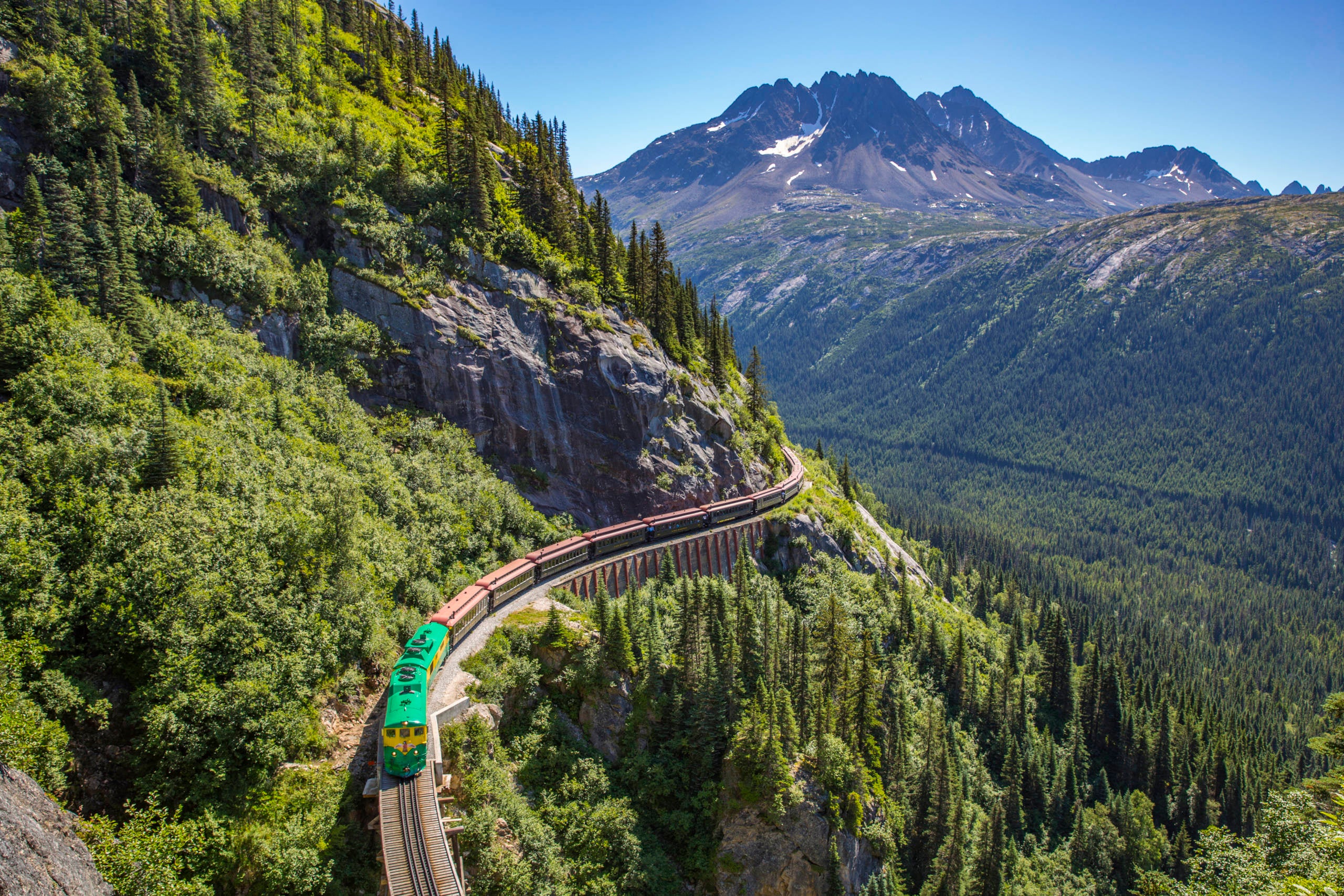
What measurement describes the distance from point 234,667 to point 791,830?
32.8 metres

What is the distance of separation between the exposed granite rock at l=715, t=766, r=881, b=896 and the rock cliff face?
3360 centimetres

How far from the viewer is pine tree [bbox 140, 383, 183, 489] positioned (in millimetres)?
34188

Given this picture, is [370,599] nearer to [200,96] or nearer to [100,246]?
[100,246]

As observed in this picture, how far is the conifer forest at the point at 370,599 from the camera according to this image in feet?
94.8

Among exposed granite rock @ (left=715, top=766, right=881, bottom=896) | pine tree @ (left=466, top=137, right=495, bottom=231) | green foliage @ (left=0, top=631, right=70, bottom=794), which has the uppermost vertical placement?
pine tree @ (left=466, top=137, right=495, bottom=231)

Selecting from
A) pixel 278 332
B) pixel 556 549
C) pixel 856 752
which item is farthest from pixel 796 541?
pixel 278 332

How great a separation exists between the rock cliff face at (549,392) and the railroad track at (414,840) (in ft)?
127

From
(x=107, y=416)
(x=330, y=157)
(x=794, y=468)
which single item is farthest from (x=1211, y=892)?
(x=330, y=157)

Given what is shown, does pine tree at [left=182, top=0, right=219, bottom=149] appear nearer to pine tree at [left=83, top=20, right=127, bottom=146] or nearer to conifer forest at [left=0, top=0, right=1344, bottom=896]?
conifer forest at [left=0, top=0, right=1344, bottom=896]

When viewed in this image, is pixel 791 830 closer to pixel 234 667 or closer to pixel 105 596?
pixel 234 667

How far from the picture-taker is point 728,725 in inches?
1778

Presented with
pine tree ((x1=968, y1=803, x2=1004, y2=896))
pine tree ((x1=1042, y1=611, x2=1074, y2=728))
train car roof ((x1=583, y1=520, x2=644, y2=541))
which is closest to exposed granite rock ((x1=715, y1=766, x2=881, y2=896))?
train car roof ((x1=583, y1=520, x2=644, y2=541))

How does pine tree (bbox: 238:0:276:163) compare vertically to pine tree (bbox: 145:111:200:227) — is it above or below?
above

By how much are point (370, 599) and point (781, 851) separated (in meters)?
29.0
